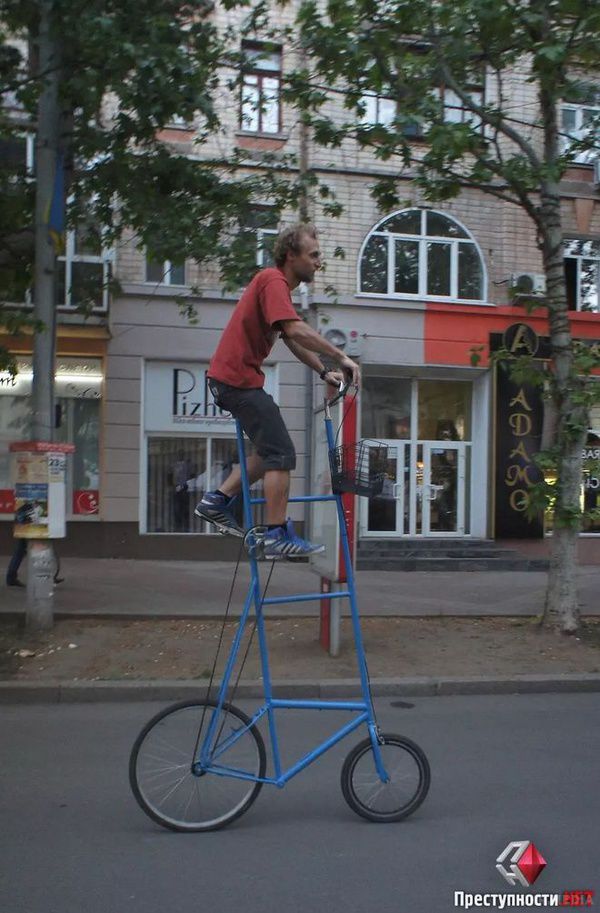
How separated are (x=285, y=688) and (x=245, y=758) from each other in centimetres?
303

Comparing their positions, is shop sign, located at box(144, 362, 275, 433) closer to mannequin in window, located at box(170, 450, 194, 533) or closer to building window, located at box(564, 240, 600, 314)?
mannequin in window, located at box(170, 450, 194, 533)

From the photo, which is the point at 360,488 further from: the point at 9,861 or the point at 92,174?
the point at 92,174

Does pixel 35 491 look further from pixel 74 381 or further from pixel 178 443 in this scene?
pixel 178 443

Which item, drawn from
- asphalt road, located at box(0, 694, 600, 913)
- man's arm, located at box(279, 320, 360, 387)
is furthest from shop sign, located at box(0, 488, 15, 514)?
man's arm, located at box(279, 320, 360, 387)

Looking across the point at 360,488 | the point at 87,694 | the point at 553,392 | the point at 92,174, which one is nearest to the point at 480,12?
the point at 553,392

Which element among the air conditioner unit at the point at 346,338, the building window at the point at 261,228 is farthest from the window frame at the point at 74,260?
the building window at the point at 261,228

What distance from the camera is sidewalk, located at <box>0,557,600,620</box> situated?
994 cm

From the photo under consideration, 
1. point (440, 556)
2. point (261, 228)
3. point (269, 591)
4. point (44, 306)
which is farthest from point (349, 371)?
point (440, 556)

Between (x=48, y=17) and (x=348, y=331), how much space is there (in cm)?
828

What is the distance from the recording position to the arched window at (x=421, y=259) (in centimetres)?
1600

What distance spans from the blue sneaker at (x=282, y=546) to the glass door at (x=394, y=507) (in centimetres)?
1183

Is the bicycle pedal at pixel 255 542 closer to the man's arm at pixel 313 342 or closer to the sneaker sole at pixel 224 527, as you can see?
the sneaker sole at pixel 224 527

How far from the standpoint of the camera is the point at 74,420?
1530 cm
